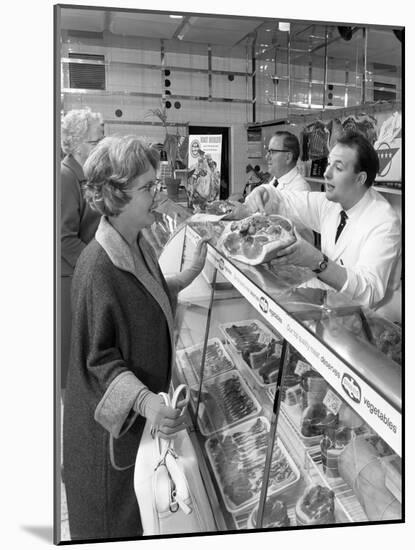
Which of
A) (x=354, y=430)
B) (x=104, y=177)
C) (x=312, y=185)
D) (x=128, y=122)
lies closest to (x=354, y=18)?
(x=312, y=185)

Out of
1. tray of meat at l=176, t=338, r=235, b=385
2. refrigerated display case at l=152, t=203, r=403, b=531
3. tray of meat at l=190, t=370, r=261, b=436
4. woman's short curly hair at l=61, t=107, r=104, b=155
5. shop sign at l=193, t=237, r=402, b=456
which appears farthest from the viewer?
tray of meat at l=190, t=370, r=261, b=436

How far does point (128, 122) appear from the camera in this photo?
240cm

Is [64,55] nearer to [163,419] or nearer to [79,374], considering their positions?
[79,374]

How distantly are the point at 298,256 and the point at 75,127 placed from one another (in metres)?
1.02

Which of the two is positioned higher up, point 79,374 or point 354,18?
point 354,18

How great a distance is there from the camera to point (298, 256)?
249 centimetres

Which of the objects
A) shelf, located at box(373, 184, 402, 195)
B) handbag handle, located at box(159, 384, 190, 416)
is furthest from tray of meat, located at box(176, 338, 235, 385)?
shelf, located at box(373, 184, 402, 195)

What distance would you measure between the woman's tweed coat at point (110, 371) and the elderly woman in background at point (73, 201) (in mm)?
39

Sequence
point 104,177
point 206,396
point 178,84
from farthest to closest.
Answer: point 206,396, point 178,84, point 104,177

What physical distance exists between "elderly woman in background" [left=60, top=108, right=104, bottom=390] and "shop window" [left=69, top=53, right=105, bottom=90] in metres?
0.11

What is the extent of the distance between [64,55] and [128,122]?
36cm

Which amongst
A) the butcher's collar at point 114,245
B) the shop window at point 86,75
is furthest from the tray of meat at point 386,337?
the shop window at point 86,75

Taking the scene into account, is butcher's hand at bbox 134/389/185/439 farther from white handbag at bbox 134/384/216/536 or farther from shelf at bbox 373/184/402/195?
shelf at bbox 373/184/402/195

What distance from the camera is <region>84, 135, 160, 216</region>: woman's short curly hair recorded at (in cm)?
234
